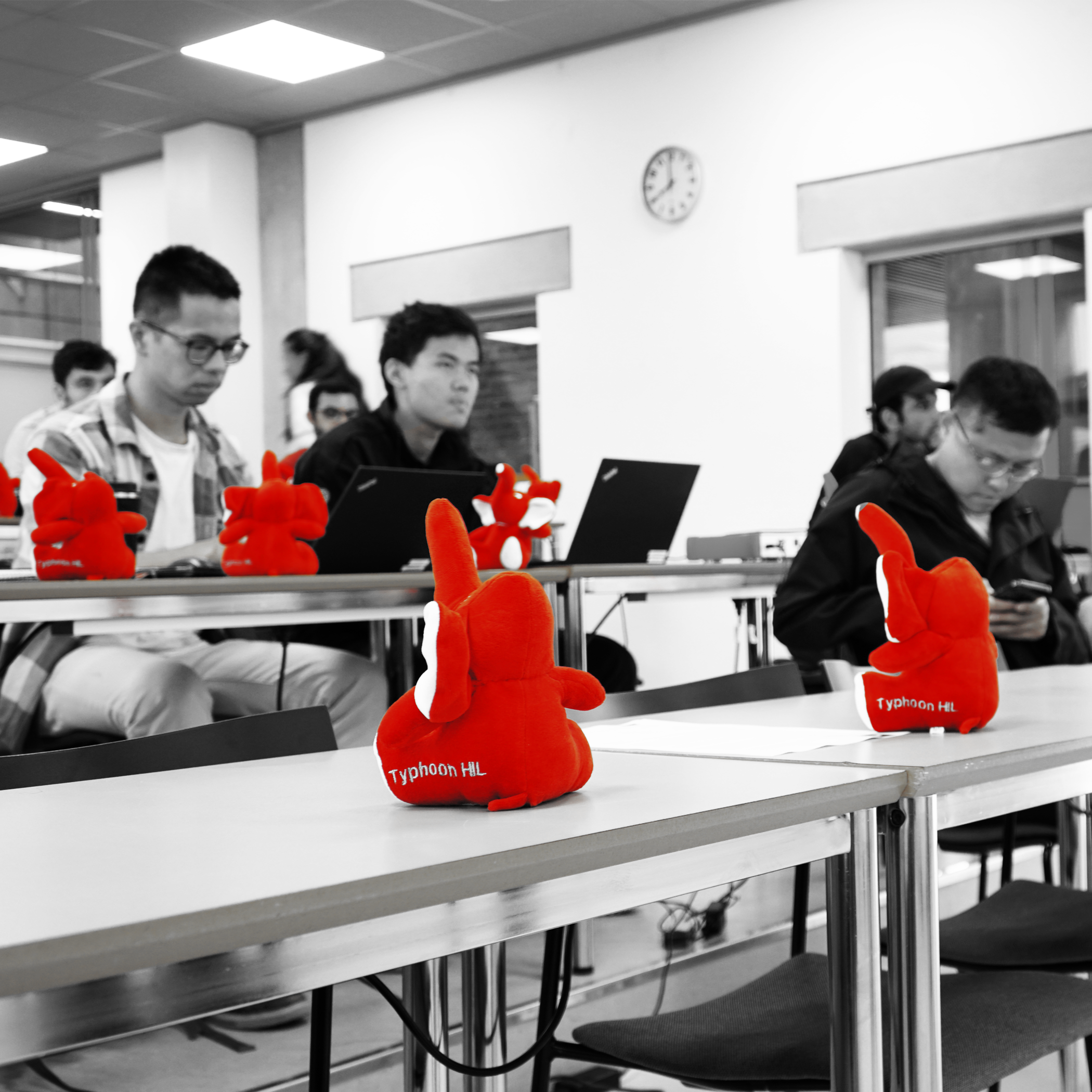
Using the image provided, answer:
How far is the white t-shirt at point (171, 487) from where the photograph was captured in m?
2.77

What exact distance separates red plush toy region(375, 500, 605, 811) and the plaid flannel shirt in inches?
58.7

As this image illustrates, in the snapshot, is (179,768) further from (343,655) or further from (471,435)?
(471,435)

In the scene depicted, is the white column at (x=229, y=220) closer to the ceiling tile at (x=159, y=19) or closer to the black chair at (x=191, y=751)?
the ceiling tile at (x=159, y=19)

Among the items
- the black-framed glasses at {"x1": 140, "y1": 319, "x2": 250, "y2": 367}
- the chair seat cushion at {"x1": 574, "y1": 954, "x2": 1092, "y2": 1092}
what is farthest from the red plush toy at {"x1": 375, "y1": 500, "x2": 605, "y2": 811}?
the black-framed glasses at {"x1": 140, "y1": 319, "x2": 250, "y2": 367}

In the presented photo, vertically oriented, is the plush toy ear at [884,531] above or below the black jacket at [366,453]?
below

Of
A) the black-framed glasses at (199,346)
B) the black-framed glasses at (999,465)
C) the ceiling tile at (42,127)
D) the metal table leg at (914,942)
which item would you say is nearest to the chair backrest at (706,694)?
the metal table leg at (914,942)

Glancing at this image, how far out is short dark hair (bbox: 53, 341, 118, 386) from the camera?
556cm

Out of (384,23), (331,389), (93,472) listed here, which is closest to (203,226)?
(384,23)

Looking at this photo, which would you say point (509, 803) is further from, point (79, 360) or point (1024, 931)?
point (79, 360)

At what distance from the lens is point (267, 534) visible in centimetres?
242

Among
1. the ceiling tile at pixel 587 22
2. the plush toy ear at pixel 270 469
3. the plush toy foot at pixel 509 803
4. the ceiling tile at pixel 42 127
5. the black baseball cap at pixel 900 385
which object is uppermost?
the ceiling tile at pixel 587 22

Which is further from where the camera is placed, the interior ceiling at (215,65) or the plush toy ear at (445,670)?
the interior ceiling at (215,65)

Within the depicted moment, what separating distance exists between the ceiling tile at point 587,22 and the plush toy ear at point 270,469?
3.61 metres

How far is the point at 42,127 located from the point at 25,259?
123cm
